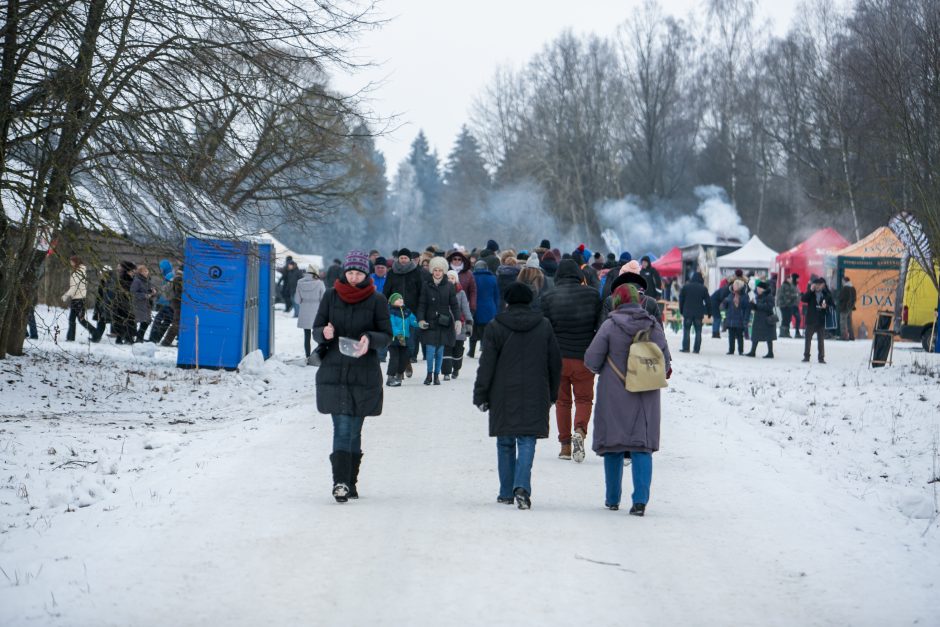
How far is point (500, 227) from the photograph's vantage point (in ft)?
258

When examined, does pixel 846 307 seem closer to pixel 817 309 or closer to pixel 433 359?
pixel 817 309

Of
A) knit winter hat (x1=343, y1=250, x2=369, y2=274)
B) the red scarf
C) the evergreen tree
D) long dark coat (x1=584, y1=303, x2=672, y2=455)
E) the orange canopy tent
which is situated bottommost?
long dark coat (x1=584, y1=303, x2=672, y2=455)

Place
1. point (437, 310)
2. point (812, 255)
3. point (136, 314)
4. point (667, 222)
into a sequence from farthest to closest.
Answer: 1. point (667, 222)
2. point (812, 255)
3. point (136, 314)
4. point (437, 310)

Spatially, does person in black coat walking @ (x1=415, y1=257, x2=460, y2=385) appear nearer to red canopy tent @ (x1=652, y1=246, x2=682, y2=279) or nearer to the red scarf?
the red scarf

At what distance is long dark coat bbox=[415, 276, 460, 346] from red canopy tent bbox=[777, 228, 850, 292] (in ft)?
67.4

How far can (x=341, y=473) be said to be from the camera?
8.38 metres

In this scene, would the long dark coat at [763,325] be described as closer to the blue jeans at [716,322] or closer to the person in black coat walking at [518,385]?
the blue jeans at [716,322]

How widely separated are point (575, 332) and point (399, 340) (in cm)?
574

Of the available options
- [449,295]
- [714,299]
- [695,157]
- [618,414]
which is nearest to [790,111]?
[695,157]

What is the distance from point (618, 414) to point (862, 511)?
2074 millimetres

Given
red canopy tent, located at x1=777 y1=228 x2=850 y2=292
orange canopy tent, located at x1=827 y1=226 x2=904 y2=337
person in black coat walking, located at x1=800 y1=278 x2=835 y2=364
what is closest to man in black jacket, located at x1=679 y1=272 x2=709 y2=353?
person in black coat walking, located at x1=800 y1=278 x2=835 y2=364

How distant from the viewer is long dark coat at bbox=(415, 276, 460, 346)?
16.4 metres

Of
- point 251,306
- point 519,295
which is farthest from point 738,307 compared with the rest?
point 519,295

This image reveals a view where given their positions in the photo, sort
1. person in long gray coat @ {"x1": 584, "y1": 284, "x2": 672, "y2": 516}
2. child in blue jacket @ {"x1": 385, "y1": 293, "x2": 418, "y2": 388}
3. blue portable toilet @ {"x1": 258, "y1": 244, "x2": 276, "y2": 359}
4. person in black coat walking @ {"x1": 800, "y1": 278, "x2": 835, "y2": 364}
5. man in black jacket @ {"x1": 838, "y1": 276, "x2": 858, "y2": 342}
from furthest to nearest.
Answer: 1. man in black jacket @ {"x1": 838, "y1": 276, "x2": 858, "y2": 342}
2. person in black coat walking @ {"x1": 800, "y1": 278, "x2": 835, "y2": 364}
3. blue portable toilet @ {"x1": 258, "y1": 244, "x2": 276, "y2": 359}
4. child in blue jacket @ {"x1": 385, "y1": 293, "x2": 418, "y2": 388}
5. person in long gray coat @ {"x1": 584, "y1": 284, "x2": 672, "y2": 516}
